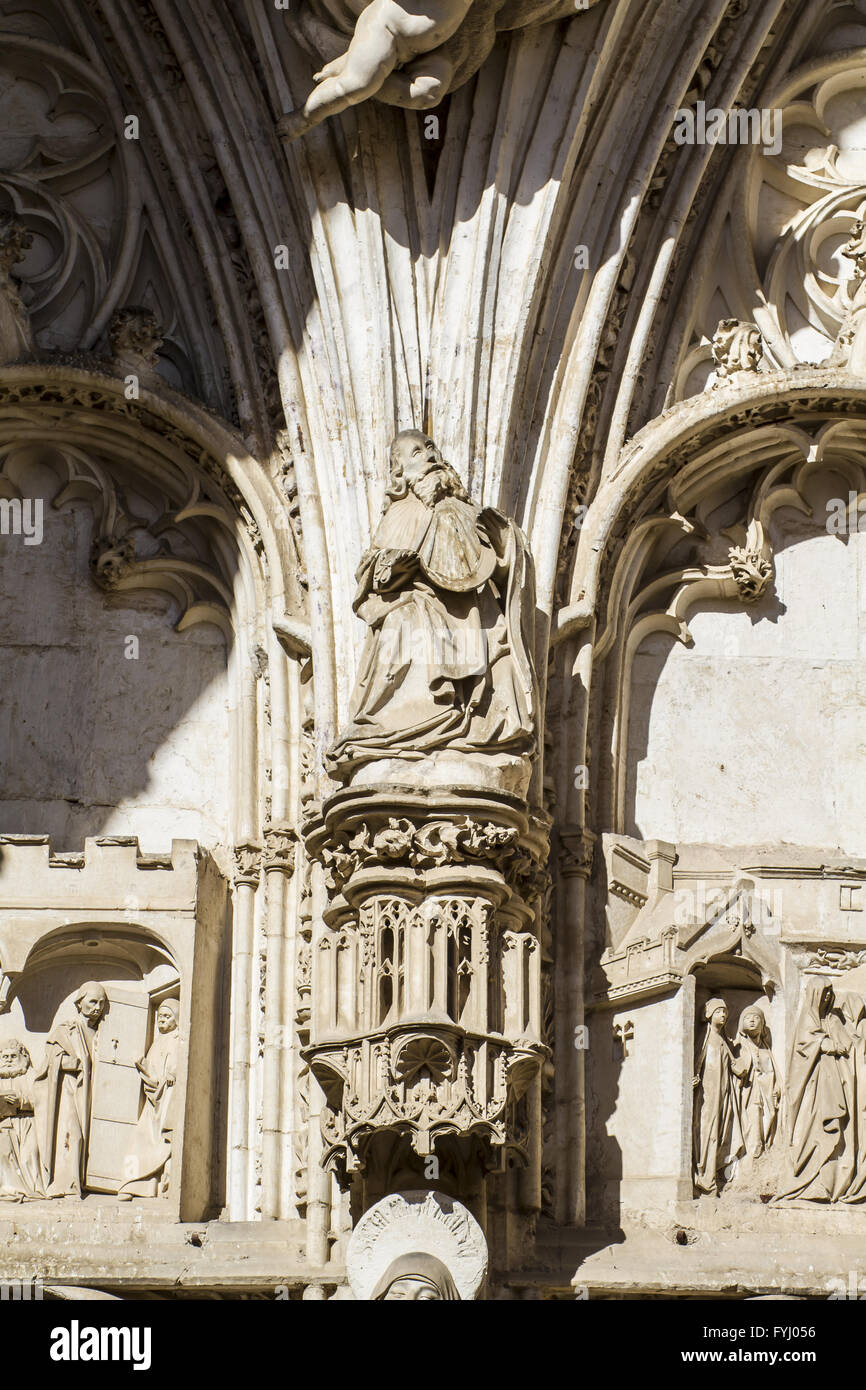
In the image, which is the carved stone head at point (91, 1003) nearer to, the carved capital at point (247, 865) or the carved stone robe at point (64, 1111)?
the carved stone robe at point (64, 1111)

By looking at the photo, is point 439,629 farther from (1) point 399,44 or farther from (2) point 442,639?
(1) point 399,44

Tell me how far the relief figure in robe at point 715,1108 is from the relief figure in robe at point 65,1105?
9.40ft

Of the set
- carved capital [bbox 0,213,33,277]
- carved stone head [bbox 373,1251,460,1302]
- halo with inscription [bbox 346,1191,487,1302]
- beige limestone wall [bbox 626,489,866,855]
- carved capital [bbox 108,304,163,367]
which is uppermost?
carved capital [bbox 0,213,33,277]

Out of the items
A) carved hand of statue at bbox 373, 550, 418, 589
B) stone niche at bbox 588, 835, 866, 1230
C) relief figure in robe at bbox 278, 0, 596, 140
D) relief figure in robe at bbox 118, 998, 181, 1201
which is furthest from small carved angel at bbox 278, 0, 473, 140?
relief figure in robe at bbox 118, 998, 181, 1201

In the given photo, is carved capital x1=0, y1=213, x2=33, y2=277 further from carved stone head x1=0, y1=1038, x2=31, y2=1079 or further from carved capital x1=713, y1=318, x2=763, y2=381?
carved stone head x1=0, y1=1038, x2=31, y2=1079

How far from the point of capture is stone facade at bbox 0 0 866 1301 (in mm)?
12945

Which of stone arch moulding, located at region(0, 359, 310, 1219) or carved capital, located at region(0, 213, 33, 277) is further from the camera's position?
carved capital, located at region(0, 213, 33, 277)

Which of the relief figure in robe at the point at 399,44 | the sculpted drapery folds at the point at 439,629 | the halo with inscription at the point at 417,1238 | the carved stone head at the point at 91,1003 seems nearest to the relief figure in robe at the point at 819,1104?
the halo with inscription at the point at 417,1238

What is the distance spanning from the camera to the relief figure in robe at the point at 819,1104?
1341cm

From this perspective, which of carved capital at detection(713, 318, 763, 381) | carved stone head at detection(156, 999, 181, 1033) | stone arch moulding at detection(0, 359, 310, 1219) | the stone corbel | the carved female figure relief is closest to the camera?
the carved female figure relief

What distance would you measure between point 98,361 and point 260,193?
3.96 ft

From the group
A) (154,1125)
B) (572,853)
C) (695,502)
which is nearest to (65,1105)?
(154,1125)

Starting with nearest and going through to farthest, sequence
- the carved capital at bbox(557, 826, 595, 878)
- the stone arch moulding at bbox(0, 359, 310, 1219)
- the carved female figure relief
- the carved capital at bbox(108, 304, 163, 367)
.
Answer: the carved female figure relief
the carved capital at bbox(557, 826, 595, 878)
the stone arch moulding at bbox(0, 359, 310, 1219)
the carved capital at bbox(108, 304, 163, 367)

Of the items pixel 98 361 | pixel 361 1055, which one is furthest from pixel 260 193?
pixel 361 1055
